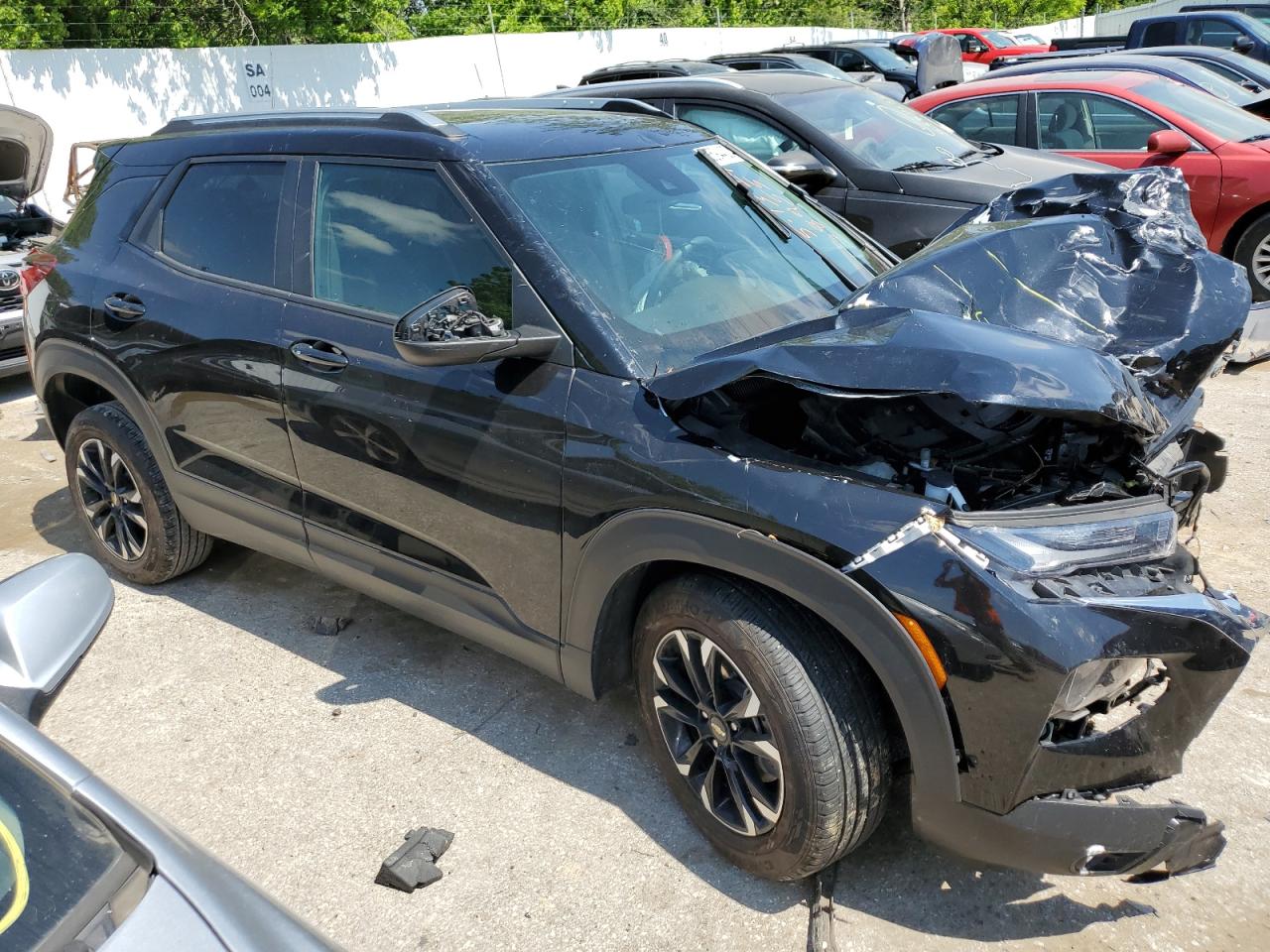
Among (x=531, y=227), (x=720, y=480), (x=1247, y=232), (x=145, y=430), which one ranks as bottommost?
(x=1247, y=232)

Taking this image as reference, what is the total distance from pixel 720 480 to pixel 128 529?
9.85ft

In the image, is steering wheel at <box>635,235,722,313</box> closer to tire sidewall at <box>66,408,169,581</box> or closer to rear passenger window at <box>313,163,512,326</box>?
rear passenger window at <box>313,163,512,326</box>

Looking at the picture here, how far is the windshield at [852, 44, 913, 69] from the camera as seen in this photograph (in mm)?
18328

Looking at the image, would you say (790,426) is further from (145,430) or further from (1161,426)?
(145,430)

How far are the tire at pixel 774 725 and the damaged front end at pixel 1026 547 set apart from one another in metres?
0.20

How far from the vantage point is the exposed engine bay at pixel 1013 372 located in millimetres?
2457

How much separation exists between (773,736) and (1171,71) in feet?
29.1

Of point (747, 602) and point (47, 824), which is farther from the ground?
point (47, 824)

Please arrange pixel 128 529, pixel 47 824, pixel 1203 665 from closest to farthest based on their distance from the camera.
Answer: pixel 47 824 → pixel 1203 665 → pixel 128 529

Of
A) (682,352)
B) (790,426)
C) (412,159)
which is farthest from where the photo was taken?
(412,159)

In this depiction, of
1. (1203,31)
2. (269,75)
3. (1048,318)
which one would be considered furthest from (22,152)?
(1203,31)

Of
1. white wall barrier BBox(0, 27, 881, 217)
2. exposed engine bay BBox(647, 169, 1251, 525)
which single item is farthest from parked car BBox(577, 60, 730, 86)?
exposed engine bay BBox(647, 169, 1251, 525)

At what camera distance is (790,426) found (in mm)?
2766

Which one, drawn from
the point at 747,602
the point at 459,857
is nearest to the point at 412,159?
the point at 747,602
